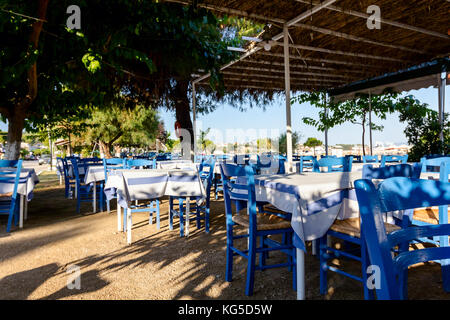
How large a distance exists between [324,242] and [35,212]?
5363 mm

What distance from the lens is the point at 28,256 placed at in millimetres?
3215

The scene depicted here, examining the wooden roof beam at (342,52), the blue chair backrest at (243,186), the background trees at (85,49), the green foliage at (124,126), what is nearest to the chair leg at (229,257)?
the blue chair backrest at (243,186)

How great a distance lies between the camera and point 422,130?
7285mm

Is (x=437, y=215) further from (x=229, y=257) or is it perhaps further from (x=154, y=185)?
(x=154, y=185)

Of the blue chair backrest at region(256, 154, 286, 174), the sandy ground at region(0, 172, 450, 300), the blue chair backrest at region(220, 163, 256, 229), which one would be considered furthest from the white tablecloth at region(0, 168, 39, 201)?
the blue chair backrest at region(220, 163, 256, 229)

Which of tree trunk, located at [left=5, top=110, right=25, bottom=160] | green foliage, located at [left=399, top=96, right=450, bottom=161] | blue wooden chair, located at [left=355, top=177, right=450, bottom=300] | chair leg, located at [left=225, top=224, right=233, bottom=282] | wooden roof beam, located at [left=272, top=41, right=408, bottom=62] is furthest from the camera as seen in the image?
green foliage, located at [left=399, top=96, right=450, bottom=161]

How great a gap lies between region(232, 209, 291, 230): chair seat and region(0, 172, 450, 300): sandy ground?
1.57 feet

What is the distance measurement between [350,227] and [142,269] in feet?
5.93

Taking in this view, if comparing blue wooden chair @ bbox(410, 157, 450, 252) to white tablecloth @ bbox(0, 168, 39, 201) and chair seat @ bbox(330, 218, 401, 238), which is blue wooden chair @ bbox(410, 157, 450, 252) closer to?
chair seat @ bbox(330, 218, 401, 238)

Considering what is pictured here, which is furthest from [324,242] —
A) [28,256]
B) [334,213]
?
[28,256]

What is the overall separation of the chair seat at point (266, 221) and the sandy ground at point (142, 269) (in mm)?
478

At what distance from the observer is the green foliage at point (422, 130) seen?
6793mm

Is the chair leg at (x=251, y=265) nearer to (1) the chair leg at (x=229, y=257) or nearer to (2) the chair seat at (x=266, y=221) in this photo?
(2) the chair seat at (x=266, y=221)

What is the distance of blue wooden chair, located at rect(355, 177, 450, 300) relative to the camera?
69 cm
